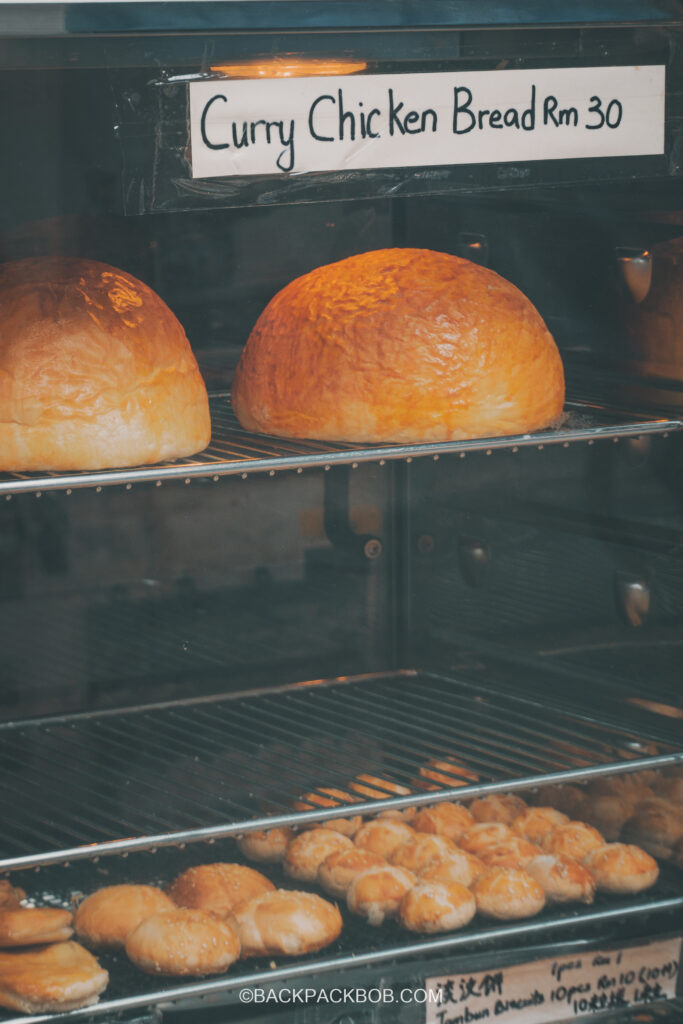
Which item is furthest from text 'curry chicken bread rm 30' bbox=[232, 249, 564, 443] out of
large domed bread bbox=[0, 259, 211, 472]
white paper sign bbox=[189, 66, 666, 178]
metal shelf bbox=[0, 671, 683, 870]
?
metal shelf bbox=[0, 671, 683, 870]

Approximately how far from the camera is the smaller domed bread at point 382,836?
1837 millimetres

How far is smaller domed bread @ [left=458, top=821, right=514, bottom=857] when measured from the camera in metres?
1.84

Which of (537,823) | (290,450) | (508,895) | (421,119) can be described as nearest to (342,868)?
(508,895)

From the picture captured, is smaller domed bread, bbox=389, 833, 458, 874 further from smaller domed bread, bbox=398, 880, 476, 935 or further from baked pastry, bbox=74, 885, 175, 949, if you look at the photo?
baked pastry, bbox=74, 885, 175, 949

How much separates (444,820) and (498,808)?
0.33 feet

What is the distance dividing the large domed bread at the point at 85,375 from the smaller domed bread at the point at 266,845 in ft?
2.08

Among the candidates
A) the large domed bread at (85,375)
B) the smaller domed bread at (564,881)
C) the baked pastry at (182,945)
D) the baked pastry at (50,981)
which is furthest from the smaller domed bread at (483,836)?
the large domed bread at (85,375)

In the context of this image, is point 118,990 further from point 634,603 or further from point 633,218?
point 633,218

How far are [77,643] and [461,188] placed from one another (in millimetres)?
937

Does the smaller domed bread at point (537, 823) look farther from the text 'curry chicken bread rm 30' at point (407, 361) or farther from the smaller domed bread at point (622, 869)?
the text 'curry chicken bread rm 30' at point (407, 361)

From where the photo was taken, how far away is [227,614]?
2006mm

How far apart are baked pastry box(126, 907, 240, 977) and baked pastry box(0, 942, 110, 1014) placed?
0.18 feet

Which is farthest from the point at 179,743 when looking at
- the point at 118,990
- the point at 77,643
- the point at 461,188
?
the point at 461,188

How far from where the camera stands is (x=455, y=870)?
1.73 m
